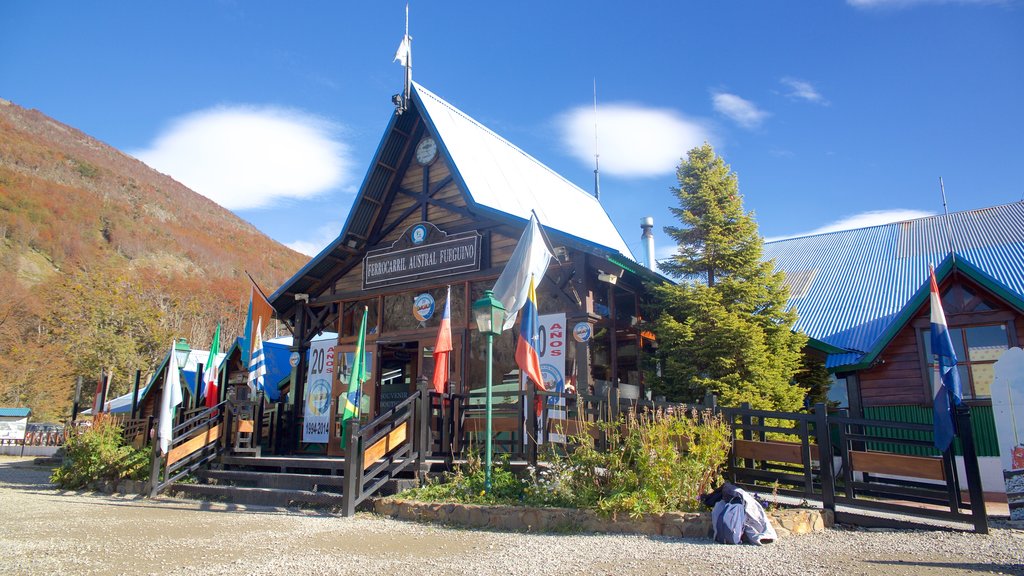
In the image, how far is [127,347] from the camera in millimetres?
43656

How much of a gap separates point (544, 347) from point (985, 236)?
12870 mm

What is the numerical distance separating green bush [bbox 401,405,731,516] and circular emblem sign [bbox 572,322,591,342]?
9.77ft

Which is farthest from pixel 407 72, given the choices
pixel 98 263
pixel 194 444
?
pixel 98 263

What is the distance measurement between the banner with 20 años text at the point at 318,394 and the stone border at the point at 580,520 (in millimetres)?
6586

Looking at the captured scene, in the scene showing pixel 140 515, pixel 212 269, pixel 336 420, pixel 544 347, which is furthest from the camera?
pixel 212 269

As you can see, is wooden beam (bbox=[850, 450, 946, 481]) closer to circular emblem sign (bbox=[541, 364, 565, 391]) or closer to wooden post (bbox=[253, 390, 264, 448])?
circular emblem sign (bbox=[541, 364, 565, 391])

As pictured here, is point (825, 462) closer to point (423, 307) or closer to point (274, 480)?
point (423, 307)

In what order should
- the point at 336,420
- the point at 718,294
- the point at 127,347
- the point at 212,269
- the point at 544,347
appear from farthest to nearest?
the point at 212,269 < the point at 127,347 < the point at 336,420 < the point at 718,294 < the point at 544,347

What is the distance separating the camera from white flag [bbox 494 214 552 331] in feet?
34.5

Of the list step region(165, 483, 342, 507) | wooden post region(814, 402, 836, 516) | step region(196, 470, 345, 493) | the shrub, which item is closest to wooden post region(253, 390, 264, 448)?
step region(196, 470, 345, 493)

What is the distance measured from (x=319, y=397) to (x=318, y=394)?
84 millimetres

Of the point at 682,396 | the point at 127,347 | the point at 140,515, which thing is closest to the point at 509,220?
the point at 682,396

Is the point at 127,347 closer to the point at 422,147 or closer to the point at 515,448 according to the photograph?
the point at 422,147

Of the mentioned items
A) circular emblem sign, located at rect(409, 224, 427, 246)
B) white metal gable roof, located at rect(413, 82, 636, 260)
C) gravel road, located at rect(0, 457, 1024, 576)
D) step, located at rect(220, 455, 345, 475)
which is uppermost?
white metal gable roof, located at rect(413, 82, 636, 260)
